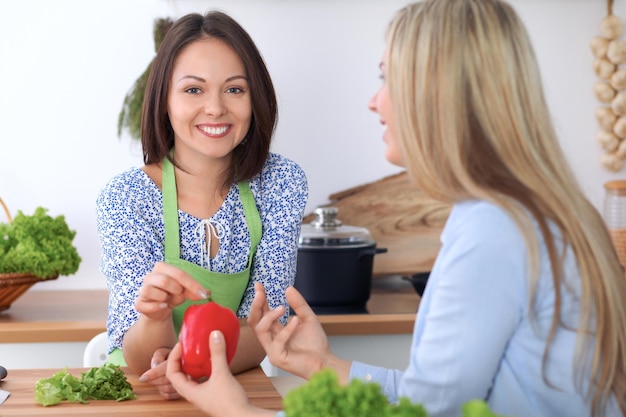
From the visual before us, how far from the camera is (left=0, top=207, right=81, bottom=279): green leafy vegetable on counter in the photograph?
7.50ft

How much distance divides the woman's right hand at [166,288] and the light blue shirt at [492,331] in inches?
17.9

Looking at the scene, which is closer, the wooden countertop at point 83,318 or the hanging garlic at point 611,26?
the wooden countertop at point 83,318

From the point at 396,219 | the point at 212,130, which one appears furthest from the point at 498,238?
the point at 396,219

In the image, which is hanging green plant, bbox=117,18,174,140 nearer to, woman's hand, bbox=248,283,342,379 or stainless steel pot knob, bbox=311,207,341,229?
stainless steel pot knob, bbox=311,207,341,229

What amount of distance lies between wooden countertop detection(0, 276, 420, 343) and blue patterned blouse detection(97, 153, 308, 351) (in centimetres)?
46

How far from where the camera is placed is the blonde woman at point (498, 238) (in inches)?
36.3

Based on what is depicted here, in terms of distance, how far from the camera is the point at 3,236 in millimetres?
2336

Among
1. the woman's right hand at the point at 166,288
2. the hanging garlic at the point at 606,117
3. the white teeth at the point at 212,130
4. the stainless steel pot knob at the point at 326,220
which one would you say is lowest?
the stainless steel pot knob at the point at 326,220

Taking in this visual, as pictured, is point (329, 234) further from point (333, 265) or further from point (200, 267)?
point (200, 267)

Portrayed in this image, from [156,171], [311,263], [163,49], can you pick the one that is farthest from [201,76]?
[311,263]

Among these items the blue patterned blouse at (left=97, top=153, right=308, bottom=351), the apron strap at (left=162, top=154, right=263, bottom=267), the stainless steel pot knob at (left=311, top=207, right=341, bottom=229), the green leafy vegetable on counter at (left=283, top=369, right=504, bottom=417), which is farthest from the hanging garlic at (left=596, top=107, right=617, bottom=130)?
the green leafy vegetable on counter at (left=283, top=369, right=504, bottom=417)

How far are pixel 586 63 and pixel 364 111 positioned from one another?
71 cm

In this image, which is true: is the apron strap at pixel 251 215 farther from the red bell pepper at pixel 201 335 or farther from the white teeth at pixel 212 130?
the red bell pepper at pixel 201 335

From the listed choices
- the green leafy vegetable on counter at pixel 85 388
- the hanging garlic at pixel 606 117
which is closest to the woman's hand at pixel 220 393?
the green leafy vegetable on counter at pixel 85 388
